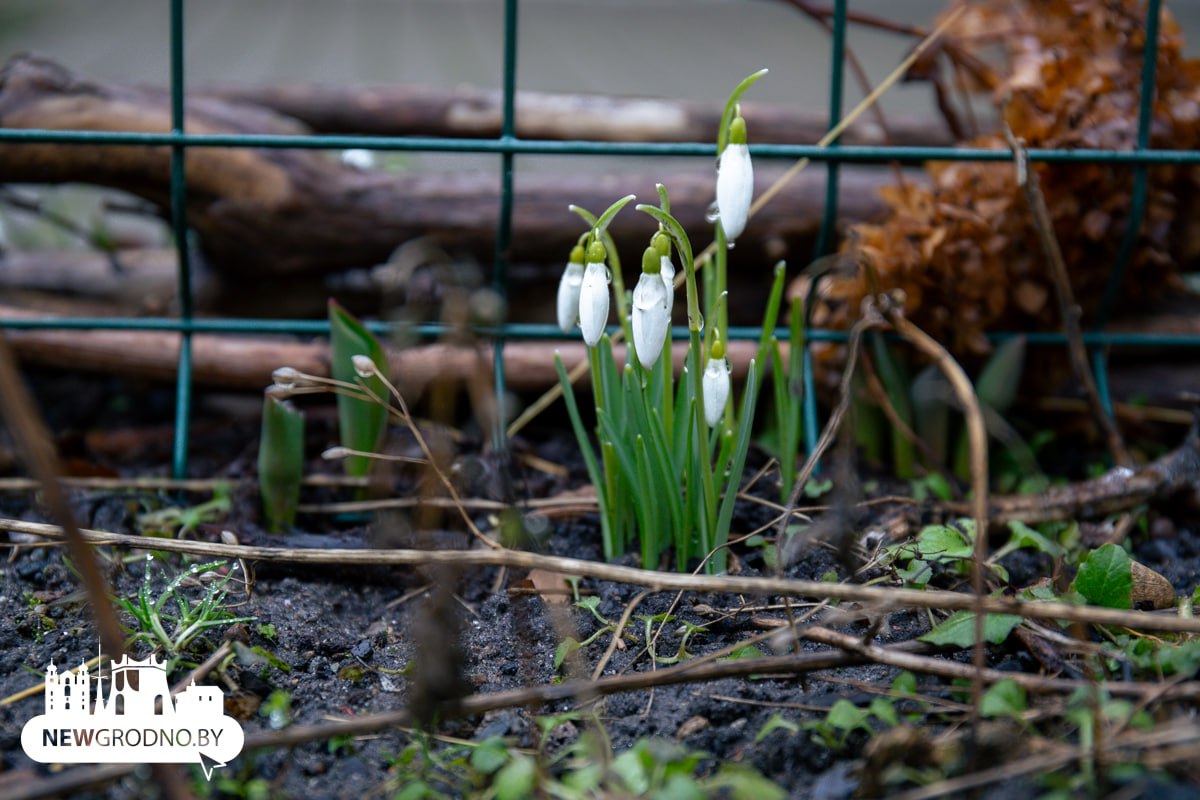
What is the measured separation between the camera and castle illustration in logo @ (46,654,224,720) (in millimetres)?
1035

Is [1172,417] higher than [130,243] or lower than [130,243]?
lower

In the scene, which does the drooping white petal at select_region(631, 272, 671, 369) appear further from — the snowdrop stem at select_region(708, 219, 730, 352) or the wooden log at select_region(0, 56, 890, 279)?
the wooden log at select_region(0, 56, 890, 279)

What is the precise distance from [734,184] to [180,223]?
46.2 inches

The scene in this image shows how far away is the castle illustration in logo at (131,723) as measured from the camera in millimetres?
977

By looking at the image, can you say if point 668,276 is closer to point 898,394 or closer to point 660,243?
point 660,243

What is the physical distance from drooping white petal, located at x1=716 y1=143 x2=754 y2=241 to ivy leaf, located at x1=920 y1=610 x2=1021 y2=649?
0.59 m

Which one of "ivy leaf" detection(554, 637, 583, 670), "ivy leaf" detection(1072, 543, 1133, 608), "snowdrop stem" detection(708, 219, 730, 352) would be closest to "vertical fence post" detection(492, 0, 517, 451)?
"snowdrop stem" detection(708, 219, 730, 352)

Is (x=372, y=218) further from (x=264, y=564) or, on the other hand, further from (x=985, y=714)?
(x=985, y=714)

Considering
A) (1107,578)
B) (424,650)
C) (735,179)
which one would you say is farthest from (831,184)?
(424,650)

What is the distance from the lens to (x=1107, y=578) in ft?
3.92

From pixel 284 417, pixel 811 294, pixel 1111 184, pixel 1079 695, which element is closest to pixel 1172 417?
pixel 1111 184

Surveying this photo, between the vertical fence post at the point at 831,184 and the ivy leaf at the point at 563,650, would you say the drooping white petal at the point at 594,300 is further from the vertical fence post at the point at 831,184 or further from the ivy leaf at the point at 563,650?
the vertical fence post at the point at 831,184

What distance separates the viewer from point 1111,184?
1.86 m

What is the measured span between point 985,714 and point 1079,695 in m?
0.09
